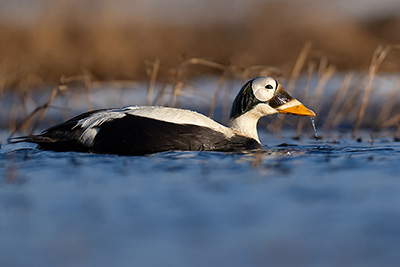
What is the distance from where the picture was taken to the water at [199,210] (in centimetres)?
286

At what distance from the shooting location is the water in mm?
2859

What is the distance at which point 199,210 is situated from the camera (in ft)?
11.7

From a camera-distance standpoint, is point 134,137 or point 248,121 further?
point 248,121

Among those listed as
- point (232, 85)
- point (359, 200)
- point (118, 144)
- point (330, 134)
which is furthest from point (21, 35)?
point (359, 200)

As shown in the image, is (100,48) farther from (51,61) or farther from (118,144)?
(118,144)

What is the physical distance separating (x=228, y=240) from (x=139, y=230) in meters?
0.46

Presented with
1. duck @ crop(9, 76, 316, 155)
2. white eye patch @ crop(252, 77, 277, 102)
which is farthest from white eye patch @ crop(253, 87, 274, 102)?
duck @ crop(9, 76, 316, 155)

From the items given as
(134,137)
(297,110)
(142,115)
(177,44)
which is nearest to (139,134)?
(134,137)

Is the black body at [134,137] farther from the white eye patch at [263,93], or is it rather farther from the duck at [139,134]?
the white eye patch at [263,93]

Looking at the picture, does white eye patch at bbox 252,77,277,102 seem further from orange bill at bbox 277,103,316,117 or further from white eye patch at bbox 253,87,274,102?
orange bill at bbox 277,103,316,117

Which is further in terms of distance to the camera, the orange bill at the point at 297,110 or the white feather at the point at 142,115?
the orange bill at the point at 297,110

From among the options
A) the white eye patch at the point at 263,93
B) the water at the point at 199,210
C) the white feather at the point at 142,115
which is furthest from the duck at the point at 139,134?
the white eye patch at the point at 263,93

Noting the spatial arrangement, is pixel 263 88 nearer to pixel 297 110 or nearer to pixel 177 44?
pixel 297 110

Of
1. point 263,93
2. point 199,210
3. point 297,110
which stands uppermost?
point 263,93
